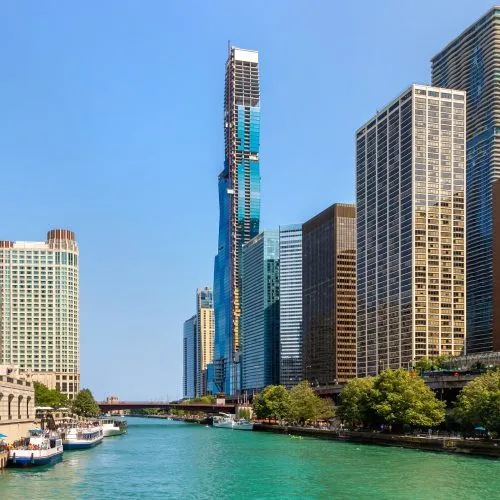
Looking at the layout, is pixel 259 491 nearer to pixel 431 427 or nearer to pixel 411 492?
pixel 411 492

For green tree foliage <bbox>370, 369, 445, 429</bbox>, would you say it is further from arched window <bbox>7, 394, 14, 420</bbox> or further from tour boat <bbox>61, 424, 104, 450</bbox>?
arched window <bbox>7, 394, 14, 420</bbox>

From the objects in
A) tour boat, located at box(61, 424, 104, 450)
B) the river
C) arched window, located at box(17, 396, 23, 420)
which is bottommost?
tour boat, located at box(61, 424, 104, 450)

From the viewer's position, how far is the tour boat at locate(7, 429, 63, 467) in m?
103

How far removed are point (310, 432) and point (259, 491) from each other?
102709mm

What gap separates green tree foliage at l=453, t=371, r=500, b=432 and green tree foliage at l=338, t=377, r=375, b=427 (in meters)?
26.8

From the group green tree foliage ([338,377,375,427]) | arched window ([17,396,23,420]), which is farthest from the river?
green tree foliage ([338,377,375,427])

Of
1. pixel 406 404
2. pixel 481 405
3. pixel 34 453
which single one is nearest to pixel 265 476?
pixel 34 453

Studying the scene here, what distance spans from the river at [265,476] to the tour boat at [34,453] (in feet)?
5.07

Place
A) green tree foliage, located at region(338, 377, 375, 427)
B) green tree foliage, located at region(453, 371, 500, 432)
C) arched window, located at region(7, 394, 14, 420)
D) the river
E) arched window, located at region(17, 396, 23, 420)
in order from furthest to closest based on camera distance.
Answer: green tree foliage, located at region(338, 377, 375, 427)
arched window, located at region(17, 396, 23, 420)
green tree foliage, located at region(453, 371, 500, 432)
arched window, located at region(7, 394, 14, 420)
the river

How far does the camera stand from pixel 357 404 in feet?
552

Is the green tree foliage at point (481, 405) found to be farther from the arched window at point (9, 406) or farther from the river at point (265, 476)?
the arched window at point (9, 406)

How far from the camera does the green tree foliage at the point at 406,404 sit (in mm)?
148375

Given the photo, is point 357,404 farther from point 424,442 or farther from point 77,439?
point 77,439

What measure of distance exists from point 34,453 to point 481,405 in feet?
200
